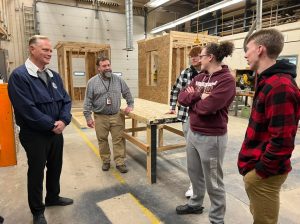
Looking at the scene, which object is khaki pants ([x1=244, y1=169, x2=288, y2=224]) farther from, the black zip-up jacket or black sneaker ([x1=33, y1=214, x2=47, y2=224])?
black sneaker ([x1=33, y1=214, x2=47, y2=224])

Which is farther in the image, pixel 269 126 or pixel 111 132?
pixel 111 132

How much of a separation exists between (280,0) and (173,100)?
9546 millimetres

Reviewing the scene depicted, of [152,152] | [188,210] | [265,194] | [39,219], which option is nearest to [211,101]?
[265,194]

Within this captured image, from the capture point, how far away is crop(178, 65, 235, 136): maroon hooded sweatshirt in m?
1.98

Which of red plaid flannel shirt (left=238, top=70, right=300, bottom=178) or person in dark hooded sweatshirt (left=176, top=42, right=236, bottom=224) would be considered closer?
red plaid flannel shirt (left=238, top=70, right=300, bottom=178)

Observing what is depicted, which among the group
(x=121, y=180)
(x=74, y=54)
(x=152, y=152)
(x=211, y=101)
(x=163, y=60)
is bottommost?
(x=121, y=180)

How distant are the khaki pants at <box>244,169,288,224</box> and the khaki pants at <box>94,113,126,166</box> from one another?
8.18 feet

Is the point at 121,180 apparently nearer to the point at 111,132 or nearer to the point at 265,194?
the point at 111,132

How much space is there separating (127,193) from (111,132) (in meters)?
1.06

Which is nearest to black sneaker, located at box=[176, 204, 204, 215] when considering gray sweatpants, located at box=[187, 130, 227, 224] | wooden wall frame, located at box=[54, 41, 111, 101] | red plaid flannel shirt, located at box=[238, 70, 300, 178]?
gray sweatpants, located at box=[187, 130, 227, 224]

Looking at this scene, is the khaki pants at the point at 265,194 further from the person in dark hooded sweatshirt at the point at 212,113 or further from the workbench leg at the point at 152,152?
the workbench leg at the point at 152,152

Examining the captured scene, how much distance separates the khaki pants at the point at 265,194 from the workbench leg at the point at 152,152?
1755 millimetres

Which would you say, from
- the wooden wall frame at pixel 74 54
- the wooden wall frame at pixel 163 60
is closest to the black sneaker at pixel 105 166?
the wooden wall frame at pixel 163 60

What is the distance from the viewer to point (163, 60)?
249 inches
